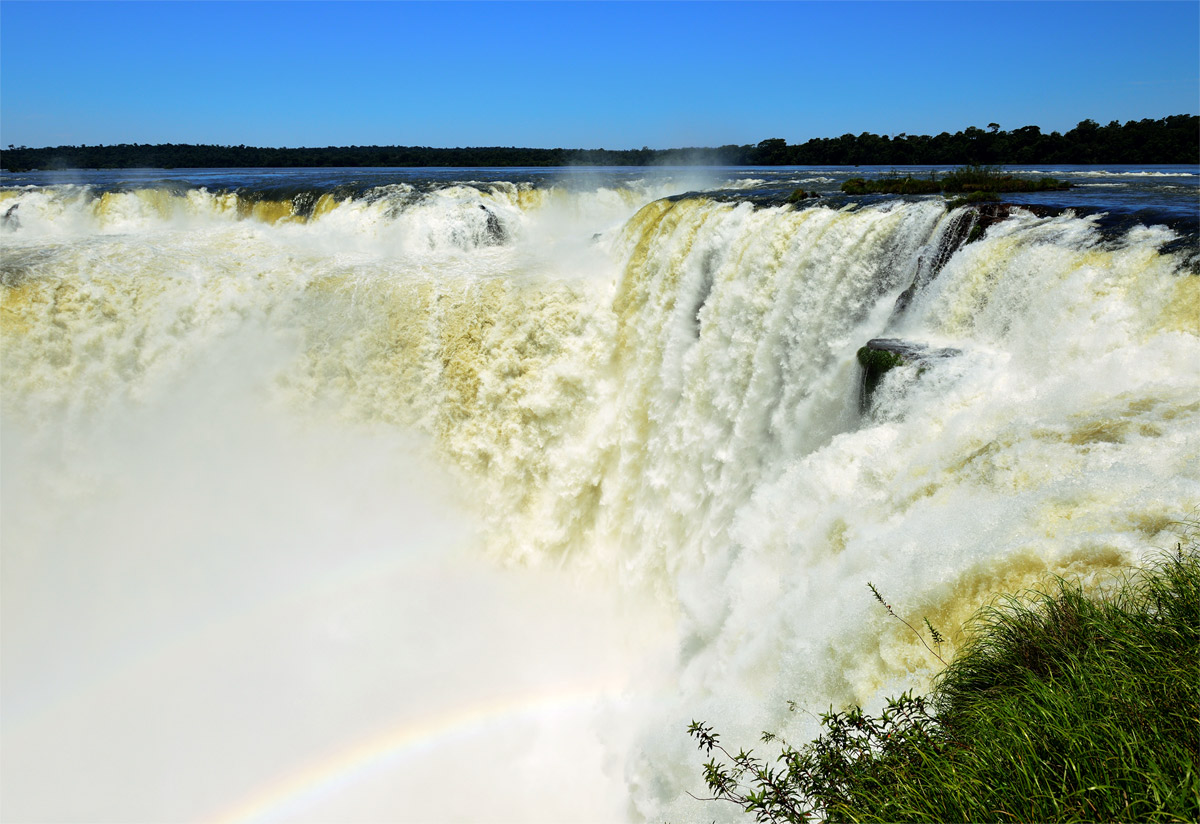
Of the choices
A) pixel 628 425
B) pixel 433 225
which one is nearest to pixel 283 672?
pixel 628 425

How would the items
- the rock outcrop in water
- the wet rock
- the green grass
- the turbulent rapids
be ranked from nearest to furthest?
the turbulent rapids → the rock outcrop in water → the green grass → the wet rock

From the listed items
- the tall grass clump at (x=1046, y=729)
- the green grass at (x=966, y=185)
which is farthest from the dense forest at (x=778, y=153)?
the tall grass clump at (x=1046, y=729)

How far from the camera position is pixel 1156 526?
352 centimetres

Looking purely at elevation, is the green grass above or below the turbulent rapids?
above

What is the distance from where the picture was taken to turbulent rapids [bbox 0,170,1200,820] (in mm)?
4527

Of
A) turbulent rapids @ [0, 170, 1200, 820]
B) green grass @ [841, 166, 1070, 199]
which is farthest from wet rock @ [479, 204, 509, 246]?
green grass @ [841, 166, 1070, 199]

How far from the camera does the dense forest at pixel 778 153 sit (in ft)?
73.8

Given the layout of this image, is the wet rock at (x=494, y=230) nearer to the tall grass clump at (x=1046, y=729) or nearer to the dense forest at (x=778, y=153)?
the dense forest at (x=778, y=153)

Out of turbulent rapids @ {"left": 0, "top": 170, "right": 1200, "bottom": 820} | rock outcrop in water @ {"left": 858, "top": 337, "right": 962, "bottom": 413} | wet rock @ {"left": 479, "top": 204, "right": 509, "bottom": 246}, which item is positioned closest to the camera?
turbulent rapids @ {"left": 0, "top": 170, "right": 1200, "bottom": 820}

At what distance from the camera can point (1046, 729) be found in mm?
2715

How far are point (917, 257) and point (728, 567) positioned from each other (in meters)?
3.47

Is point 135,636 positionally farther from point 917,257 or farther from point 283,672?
point 917,257

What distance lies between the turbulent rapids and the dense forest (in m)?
10.8

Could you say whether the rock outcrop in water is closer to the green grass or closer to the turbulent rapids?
the turbulent rapids
